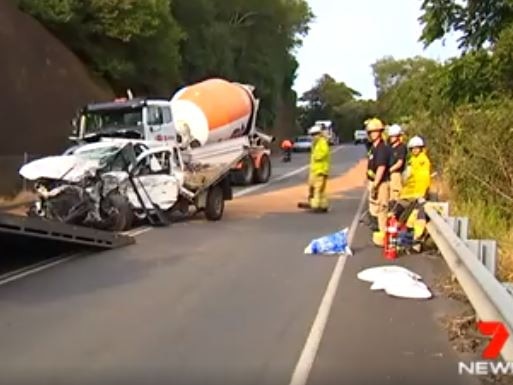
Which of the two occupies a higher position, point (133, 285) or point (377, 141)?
point (377, 141)

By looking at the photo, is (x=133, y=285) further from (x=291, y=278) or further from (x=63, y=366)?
(x=63, y=366)

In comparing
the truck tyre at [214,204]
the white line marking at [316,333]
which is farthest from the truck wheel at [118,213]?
the white line marking at [316,333]

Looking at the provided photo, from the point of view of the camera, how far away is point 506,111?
1329 centimetres

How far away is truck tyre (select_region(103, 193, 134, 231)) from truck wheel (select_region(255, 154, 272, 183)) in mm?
15751

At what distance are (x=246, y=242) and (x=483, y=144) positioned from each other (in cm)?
402

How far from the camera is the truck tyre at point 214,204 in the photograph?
17281 millimetres

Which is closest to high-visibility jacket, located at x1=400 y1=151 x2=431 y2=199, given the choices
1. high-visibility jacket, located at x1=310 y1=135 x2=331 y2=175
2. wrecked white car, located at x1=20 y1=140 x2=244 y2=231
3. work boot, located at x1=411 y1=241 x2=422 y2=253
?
work boot, located at x1=411 y1=241 x2=422 y2=253

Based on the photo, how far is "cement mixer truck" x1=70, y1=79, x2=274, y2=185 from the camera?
822 inches

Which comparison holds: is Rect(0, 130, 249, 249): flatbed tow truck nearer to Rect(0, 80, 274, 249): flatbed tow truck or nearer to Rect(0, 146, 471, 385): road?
Rect(0, 80, 274, 249): flatbed tow truck

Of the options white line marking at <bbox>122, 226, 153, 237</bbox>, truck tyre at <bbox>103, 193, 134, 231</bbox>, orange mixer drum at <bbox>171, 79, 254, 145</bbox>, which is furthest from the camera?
orange mixer drum at <bbox>171, 79, 254, 145</bbox>

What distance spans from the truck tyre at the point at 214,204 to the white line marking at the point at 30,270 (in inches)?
224

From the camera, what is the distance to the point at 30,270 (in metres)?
10.7

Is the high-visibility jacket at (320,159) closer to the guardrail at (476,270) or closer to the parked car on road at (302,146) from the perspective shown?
the guardrail at (476,270)

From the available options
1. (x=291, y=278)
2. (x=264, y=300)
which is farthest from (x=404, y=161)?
(x=264, y=300)
